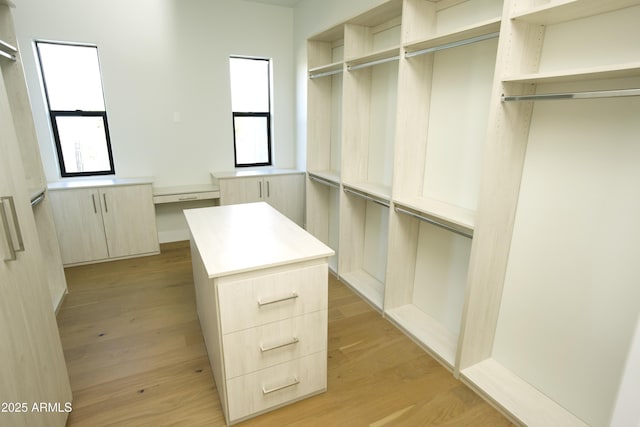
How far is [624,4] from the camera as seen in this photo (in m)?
1.43

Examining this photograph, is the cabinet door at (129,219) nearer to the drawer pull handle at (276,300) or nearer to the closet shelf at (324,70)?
the closet shelf at (324,70)

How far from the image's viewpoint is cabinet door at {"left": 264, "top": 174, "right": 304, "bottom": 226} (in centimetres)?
441

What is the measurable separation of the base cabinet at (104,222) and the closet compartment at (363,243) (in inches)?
87.1

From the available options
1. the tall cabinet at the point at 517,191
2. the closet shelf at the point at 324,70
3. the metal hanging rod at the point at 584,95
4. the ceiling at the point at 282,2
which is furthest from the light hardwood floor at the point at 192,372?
the ceiling at the point at 282,2

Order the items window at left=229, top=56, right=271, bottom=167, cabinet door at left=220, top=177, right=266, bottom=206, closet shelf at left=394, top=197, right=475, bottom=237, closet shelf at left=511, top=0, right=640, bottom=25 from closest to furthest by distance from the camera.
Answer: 1. closet shelf at left=511, top=0, right=640, bottom=25
2. closet shelf at left=394, top=197, right=475, bottom=237
3. cabinet door at left=220, top=177, right=266, bottom=206
4. window at left=229, top=56, right=271, bottom=167

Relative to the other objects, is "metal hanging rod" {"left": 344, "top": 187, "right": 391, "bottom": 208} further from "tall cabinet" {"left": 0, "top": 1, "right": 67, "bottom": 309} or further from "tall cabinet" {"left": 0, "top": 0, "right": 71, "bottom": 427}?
"tall cabinet" {"left": 0, "top": 1, "right": 67, "bottom": 309}

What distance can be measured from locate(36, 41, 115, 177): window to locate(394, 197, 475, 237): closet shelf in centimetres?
353

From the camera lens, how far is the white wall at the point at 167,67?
3605 mm

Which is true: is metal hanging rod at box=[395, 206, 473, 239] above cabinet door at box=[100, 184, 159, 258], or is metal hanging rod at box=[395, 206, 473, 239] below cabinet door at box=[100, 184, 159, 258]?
above

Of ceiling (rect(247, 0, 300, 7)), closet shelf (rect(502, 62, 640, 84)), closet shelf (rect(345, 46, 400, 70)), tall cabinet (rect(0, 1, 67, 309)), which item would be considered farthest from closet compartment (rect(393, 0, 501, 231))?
tall cabinet (rect(0, 1, 67, 309))

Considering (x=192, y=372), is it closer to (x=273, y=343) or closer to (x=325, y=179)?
(x=273, y=343)

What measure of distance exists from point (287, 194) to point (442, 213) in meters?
2.62

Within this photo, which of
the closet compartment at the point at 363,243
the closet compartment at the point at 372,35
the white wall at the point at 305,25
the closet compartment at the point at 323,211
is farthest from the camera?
the closet compartment at the point at 323,211

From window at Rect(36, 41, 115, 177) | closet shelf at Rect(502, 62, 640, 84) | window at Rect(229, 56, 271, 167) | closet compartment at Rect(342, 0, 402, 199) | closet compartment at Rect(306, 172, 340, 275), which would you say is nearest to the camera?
closet shelf at Rect(502, 62, 640, 84)
